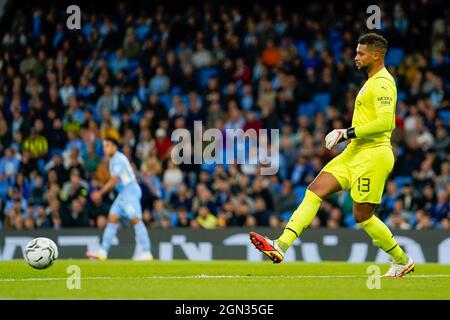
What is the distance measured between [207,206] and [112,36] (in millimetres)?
6794

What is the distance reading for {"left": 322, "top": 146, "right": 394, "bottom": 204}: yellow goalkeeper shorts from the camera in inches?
417

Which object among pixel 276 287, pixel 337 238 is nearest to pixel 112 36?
pixel 337 238

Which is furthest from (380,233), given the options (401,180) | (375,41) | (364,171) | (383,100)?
(401,180)

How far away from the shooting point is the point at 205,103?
22609 millimetres

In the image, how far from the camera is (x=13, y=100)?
2416 centimetres

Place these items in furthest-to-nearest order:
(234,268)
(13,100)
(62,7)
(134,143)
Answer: (62,7) < (13,100) < (134,143) < (234,268)

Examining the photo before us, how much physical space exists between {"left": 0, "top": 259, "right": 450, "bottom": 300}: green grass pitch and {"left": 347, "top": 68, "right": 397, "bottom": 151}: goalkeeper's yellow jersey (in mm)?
1527

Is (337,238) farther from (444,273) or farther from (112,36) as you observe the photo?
(112,36)

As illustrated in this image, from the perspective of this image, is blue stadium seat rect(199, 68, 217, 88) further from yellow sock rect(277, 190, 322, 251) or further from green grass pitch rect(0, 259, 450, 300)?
yellow sock rect(277, 190, 322, 251)

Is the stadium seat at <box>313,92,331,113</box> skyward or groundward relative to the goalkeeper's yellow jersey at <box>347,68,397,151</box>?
skyward

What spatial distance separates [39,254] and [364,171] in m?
4.28

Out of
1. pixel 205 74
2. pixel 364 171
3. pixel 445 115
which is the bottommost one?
pixel 364 171

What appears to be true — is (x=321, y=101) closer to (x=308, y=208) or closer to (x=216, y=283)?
(x=308, y=208)

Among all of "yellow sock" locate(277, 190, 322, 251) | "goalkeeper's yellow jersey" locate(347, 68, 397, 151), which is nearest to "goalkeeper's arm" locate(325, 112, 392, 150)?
"goalkeeper's yellow jersey" locate(347, 68, 397, 151)
